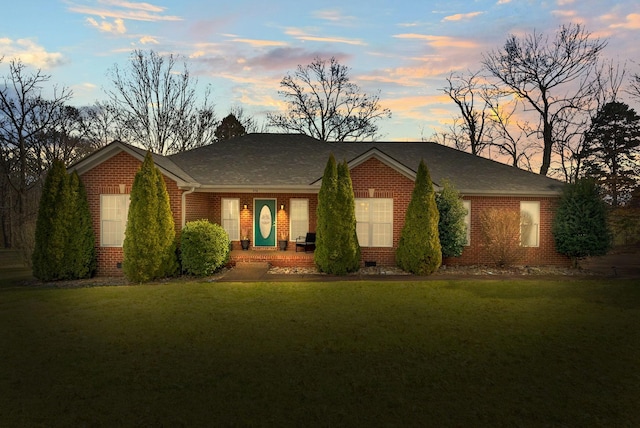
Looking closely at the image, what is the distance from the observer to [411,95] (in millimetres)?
25656

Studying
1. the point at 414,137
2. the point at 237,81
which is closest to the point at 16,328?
the point at 237,81

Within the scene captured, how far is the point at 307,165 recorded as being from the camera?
736 inches

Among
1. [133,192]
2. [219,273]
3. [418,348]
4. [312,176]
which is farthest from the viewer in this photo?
[312,176]

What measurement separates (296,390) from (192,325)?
12.5ft

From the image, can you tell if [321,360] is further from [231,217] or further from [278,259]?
[231,217]

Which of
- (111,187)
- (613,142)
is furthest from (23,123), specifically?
(613,142)

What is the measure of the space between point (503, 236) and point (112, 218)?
48.0 ft

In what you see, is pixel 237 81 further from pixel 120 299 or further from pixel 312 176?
pixel 120 299

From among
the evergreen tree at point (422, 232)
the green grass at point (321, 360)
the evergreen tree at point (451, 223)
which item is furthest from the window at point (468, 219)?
the green grass at point (321, 360)

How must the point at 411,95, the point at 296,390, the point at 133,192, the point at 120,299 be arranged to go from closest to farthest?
the point at 296,390 < the point at 120,299 < the point at 133,192 < the point at 411,95

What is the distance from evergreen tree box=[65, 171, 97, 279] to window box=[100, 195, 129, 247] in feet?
2.64

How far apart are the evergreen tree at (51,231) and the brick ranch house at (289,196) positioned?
4.19ft

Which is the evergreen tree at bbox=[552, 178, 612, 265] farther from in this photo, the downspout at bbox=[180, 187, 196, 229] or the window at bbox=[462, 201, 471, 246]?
the downspout at bbox=[180, 187, 196, 229]

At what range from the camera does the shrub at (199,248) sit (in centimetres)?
1391
